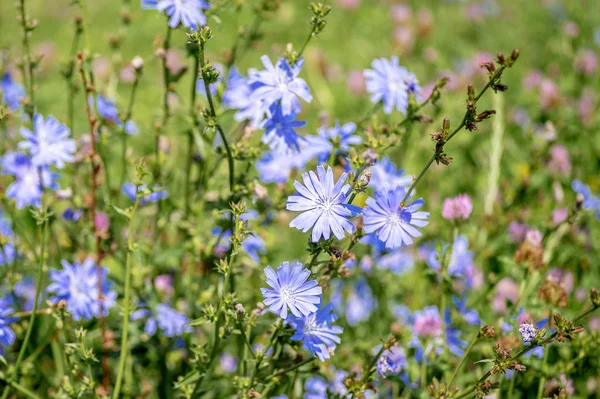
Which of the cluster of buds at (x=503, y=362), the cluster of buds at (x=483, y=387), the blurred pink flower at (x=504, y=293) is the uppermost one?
the blurred pink flower at (x=504, y=293)

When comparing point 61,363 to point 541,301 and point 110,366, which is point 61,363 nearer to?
point 110,366

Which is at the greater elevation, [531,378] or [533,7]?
[533,7]

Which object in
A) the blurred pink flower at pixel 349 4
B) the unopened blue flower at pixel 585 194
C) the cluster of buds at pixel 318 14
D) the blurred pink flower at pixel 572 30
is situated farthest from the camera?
the blurred pink flower at pixel 349 4

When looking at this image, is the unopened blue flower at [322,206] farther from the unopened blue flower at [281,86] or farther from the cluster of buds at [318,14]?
the cluster of buds at [318,14]

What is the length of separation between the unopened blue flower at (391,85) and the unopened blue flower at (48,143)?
1.04m

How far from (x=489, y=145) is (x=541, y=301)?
163 centimetres

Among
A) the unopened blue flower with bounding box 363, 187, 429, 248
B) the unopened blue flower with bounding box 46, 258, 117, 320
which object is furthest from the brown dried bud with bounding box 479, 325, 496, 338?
the unopened blue flower with bounding box 46, 258, 117, 320

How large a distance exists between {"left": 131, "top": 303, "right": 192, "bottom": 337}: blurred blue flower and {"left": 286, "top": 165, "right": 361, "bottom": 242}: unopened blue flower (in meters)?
0.81

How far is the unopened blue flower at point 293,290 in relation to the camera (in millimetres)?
1530

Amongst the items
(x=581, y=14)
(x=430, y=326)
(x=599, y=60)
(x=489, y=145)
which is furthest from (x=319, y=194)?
(x=599, y=60)

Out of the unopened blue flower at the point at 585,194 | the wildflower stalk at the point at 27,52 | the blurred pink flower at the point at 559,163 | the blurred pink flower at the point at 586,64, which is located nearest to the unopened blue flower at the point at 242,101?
the wildflower stalk at the point at 27,52

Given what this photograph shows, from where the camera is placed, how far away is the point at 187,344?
90.7 inches

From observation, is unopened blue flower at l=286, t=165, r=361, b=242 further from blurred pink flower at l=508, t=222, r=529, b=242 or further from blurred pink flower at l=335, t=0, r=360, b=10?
blurred pink flower at l=335, t=0, r=360, b=10

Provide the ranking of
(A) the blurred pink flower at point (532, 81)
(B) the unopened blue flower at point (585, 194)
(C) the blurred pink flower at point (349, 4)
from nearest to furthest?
1. (B) the unopened blue flower at point (585, 194)
2. (A) the blurred pink flower at point (532, 81)
3. (C) the blurred pink flower at point (349, 4)
